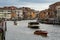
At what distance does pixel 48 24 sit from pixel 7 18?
9116 mm

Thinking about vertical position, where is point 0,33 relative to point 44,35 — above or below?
above

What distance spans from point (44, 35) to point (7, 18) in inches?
73.0

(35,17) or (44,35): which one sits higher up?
(35,17)

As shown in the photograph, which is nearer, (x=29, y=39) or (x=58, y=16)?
(x=29, y=39)

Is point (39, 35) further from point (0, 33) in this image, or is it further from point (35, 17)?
point (0, 33)

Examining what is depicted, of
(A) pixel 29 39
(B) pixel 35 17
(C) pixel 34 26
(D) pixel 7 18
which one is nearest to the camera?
(A) pixel 29 39

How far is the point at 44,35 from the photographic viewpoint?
10.5 m

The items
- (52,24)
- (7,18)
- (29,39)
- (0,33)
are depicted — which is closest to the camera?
(0,33)

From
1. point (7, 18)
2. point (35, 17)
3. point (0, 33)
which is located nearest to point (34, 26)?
point (35, 17)

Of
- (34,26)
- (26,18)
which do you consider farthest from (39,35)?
(34,26)

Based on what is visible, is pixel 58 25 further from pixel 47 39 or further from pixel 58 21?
pixel 47 39

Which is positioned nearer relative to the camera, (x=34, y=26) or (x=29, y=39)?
(x=29, y=39)

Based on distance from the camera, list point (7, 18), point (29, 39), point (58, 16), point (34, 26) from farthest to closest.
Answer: point (58, 16) < point (34, 26) < point (7, 18) < point (29, 39)

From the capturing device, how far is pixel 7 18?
10.4 m
